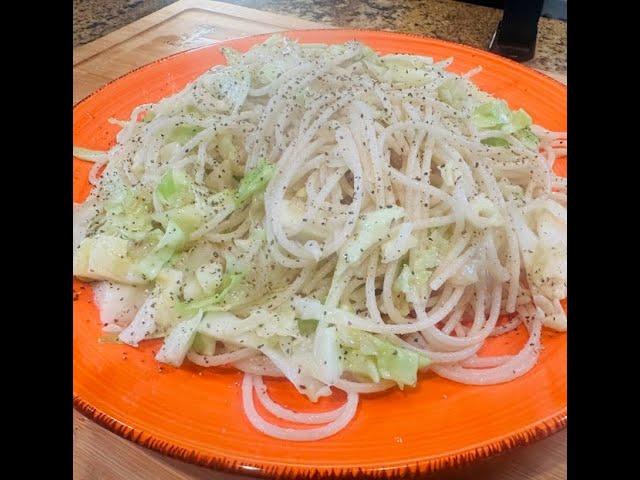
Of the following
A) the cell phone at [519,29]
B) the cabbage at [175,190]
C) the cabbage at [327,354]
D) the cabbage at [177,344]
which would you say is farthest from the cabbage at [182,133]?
the cell phone at [519,29]

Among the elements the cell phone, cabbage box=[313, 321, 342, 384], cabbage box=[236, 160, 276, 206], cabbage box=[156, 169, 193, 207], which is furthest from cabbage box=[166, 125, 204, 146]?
the cell phone

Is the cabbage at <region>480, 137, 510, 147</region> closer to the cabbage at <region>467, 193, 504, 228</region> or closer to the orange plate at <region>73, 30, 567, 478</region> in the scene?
the cabbage at <region>467, 193, 504, 228</region>

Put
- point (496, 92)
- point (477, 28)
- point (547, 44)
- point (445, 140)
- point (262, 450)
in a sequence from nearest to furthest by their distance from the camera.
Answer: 1. point (262, 450)
2. point (445, 140)
3. point (496, 92)
4. point (547, 44)
5. point (477, 28)

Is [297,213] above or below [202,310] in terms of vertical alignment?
above

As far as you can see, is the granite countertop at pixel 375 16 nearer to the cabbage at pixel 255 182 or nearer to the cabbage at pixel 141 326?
the cabbage at pixel 255 182

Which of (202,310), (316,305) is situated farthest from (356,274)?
(202,310)

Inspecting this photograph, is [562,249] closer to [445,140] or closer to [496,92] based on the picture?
[445,140]

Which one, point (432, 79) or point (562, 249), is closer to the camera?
point (562, 249)
